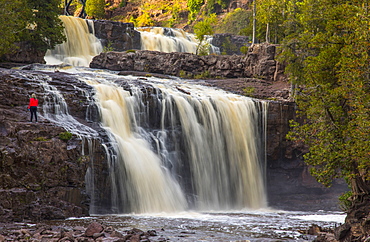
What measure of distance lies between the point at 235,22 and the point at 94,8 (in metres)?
30.6

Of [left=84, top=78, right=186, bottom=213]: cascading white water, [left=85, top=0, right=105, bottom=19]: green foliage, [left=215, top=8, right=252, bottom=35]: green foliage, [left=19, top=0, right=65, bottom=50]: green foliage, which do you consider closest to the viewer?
[left=84, top=78, right=186, bottom=213]: cascading white water

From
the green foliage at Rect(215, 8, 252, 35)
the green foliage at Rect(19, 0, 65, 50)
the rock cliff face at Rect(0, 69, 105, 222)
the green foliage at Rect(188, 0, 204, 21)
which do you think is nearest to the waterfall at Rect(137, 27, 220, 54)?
the green foliage at Rect(19, 0, 65, 50)

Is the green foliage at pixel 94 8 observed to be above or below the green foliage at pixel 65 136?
above

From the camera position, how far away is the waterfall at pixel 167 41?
62.2 m

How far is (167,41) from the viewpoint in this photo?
6284 centimetres

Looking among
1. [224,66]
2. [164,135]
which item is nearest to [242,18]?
[224,66]

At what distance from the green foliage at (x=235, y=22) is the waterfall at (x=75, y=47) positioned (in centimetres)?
3775

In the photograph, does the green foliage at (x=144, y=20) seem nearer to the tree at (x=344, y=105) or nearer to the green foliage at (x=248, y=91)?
the green foliage at (x=248, y=91)

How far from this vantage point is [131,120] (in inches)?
1187

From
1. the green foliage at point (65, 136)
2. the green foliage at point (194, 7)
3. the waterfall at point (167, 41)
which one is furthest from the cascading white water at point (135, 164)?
the green foliage at point (194, 7)

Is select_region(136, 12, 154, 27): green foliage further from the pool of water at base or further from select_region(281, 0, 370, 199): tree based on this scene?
select_region(281, 0, 370, 199): tree

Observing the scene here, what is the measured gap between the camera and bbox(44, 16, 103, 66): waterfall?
50.5 meters

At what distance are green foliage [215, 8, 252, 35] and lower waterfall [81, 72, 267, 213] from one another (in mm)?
51841

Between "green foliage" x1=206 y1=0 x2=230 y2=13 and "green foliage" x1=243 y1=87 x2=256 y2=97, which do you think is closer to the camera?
"green foliage" x1=243 y1=87 x2=256 y2=97
